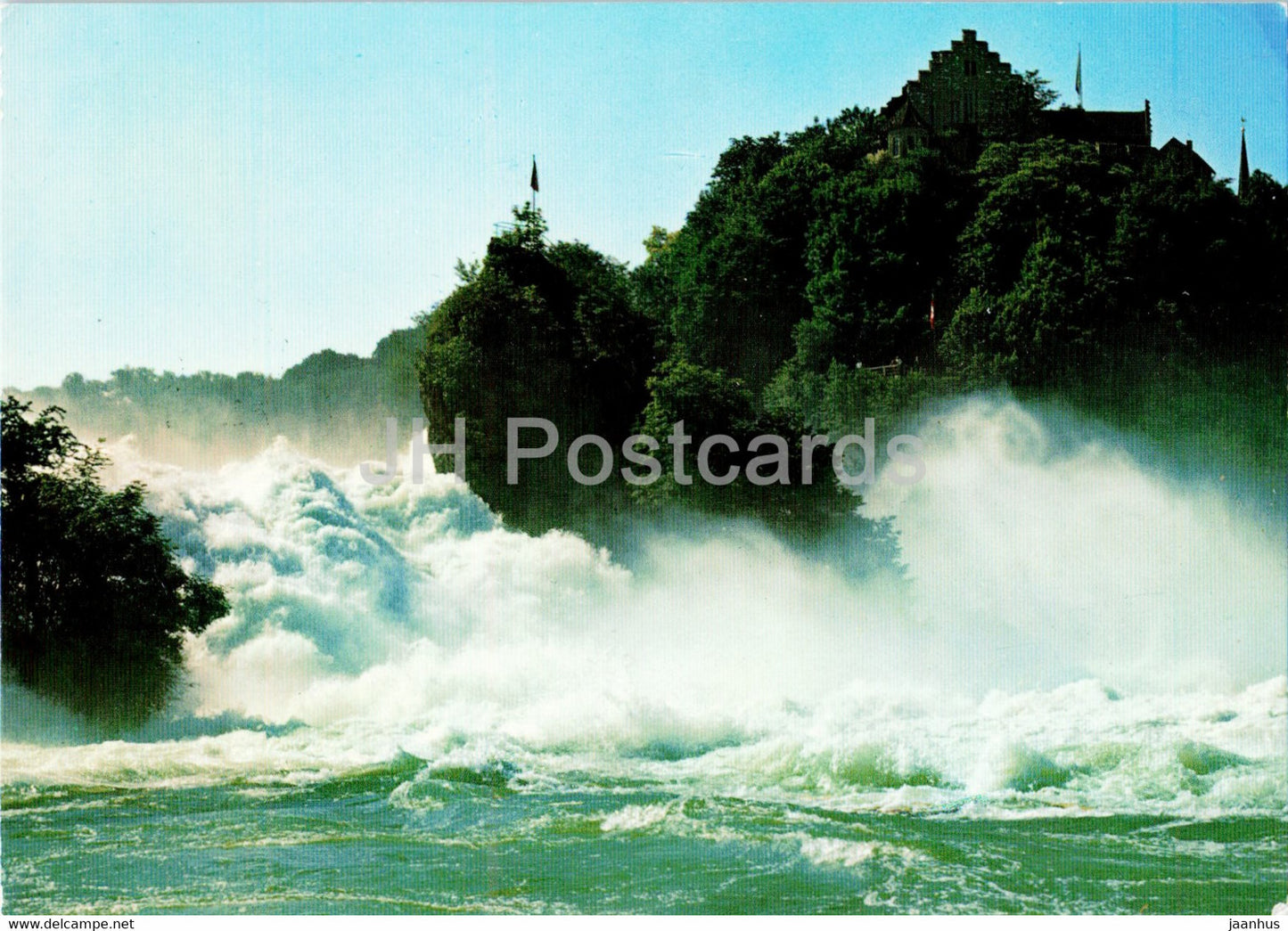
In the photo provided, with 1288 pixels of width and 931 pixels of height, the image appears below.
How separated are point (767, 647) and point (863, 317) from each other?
6.78 metres

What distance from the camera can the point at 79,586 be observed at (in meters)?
15.4

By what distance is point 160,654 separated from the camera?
51.5 feet

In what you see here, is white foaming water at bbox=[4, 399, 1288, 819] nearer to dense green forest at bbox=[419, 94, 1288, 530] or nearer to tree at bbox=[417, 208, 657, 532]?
tree at bbox=[417, 208, 657, 532]

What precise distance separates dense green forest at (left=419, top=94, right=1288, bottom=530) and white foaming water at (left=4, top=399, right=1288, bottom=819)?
0.82m

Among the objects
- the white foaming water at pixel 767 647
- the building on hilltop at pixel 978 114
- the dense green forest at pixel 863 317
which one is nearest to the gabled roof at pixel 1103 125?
the building on hilltop at pixel 978 114

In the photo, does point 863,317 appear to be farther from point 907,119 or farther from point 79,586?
point 79,586

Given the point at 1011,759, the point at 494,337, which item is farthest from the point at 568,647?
the point at 1011,759

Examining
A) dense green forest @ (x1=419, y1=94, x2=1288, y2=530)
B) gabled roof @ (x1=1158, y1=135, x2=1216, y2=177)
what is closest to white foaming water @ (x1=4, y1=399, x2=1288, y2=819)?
dense green forest @ (x1=419, y1=94, x2=1288, y2=530)

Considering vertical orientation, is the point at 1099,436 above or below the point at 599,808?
above

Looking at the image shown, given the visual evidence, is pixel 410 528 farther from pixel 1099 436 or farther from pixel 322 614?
pixel 1099 436

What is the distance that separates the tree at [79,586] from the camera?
15258 millimetres

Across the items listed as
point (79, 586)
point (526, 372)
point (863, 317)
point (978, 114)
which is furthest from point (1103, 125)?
point (79, 586)

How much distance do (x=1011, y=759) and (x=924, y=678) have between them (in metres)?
2.79

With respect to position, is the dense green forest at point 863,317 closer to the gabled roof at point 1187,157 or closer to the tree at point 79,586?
the gabled roof at point 1187,157
